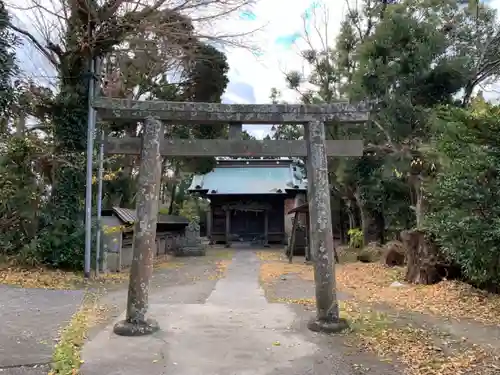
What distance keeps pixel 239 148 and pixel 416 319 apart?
3972mm

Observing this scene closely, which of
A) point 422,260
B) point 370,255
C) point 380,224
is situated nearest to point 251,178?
point 380,224

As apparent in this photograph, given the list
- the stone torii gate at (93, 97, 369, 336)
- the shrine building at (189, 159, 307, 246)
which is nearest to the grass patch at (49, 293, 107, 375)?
the stone torii gate at (93, 97, 369, 336)

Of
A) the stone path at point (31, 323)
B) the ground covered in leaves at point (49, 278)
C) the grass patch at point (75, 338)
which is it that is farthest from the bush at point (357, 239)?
the grass patch at point (75, 338)

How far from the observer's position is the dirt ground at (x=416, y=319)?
507 cm

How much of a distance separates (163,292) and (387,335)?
525cm

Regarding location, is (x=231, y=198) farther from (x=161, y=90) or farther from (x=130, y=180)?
(x=161, y=90)

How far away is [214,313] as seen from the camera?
738 cm

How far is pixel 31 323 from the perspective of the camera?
6395mm

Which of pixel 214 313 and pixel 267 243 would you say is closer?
pixel 214 313

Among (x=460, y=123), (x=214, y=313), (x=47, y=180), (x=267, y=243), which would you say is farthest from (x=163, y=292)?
(x=267, y=243)

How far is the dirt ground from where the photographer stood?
507 cm

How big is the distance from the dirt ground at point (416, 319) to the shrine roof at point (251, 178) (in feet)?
43.1

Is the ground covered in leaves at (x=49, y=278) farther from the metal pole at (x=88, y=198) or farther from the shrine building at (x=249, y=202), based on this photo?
the shrine building at (x=249, y=202)

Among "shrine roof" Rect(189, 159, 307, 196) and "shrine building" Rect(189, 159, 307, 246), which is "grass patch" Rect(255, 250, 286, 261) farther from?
"shrine roof" Rect(189, 159, 307, 196)
